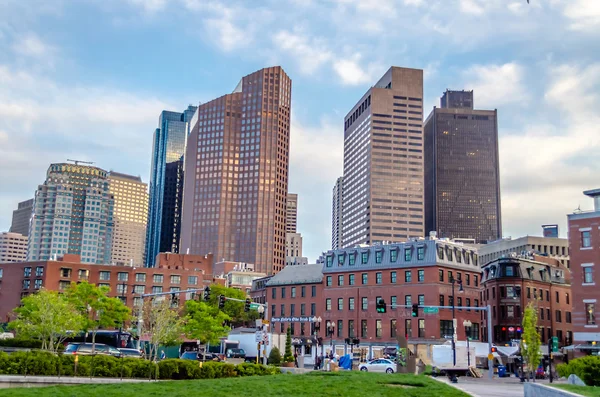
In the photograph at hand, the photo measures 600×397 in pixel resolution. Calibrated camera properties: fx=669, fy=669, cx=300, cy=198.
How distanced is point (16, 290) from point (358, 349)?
7988 cm

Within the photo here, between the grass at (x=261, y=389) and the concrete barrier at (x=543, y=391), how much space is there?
284 cm

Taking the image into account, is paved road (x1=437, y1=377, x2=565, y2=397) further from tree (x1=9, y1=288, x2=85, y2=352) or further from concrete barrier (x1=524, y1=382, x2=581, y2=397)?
tree (x1=9, y1=288, x2=85, y2=352)

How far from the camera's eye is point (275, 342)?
83.4 m

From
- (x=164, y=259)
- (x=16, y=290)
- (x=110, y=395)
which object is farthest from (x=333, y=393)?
(x=164, y=259)

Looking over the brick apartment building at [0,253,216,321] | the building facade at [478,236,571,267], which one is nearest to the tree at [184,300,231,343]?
the brick apartment building at [0,253,216,321]

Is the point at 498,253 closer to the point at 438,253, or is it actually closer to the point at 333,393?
the point at 438,253

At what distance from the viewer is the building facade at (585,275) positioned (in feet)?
232

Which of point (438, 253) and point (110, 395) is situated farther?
point (438, 253)

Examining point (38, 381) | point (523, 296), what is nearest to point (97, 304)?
point (523, 296)

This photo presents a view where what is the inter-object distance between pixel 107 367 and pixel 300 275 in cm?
7736

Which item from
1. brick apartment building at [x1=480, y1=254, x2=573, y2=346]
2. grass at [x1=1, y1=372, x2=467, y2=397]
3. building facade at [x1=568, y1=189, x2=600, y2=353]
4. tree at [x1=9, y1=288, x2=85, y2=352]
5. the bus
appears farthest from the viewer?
the bus

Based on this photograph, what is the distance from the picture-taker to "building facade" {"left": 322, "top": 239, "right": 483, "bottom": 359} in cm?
9094

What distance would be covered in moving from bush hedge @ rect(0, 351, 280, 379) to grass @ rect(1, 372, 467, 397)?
6.58 metres

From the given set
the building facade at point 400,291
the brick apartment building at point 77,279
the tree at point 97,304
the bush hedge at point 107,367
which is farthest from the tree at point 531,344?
the brick apartment building at point 77,279
